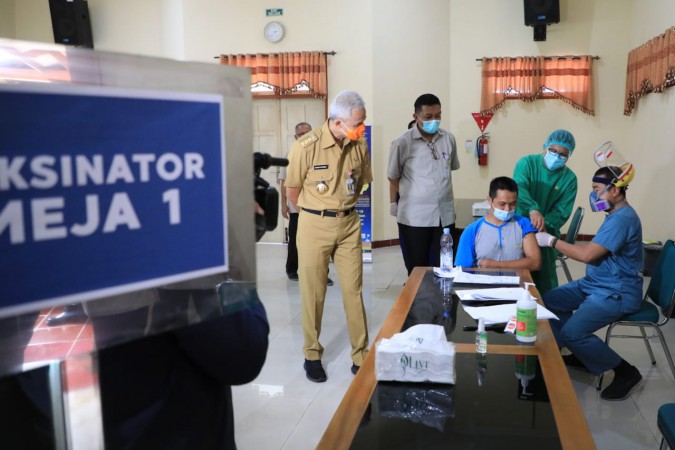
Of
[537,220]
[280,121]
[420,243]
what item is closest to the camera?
[537,220]

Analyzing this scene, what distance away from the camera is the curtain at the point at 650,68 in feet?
17.3

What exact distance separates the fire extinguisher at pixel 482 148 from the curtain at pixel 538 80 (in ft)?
1.12

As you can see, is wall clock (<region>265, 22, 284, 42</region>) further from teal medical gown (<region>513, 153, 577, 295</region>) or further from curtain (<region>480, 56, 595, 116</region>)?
teal medical gown (<region>513, 153, 577, 295</region>)

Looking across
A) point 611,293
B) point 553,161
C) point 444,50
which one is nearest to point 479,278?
point 611,293

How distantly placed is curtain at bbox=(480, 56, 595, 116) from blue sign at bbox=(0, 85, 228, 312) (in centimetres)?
726

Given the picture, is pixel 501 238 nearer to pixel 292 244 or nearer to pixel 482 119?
pixel 292 244

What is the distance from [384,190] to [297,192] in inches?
174

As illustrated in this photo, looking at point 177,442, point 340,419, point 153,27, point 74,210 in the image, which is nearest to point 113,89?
point 74,210

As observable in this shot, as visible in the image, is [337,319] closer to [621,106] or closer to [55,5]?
[621,106]

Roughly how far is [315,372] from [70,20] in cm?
678

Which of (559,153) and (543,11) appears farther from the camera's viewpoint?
(543,11)

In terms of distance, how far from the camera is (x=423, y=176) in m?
3.87

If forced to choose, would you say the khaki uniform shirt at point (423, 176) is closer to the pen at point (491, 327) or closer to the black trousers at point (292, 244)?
the black trousers at point (292, 244)

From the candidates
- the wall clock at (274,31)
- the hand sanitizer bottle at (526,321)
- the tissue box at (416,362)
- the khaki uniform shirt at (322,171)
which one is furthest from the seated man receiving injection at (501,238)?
the wall clock at (274,31)
